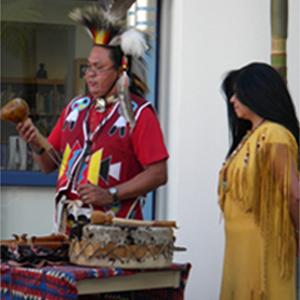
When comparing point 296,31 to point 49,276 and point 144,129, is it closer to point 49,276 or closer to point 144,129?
point 144,129

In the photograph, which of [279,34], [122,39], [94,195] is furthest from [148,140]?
[279,34]

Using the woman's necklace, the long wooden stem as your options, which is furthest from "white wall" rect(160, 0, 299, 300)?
the woman's necklace

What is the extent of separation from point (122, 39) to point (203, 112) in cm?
135

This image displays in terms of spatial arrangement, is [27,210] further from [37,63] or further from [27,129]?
[27,129]

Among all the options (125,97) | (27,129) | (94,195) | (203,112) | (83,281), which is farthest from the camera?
(203,112)

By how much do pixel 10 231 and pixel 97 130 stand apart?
6.99 feet

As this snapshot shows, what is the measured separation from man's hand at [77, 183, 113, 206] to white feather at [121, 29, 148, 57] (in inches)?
25.8

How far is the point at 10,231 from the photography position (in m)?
6.58

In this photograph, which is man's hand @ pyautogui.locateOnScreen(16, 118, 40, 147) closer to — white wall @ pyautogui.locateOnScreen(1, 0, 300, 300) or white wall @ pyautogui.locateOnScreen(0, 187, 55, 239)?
white wall @ pyautogui.locateOnScreen(1, 0, 300, 300)

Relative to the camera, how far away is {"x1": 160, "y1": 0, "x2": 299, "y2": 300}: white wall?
5945 mm

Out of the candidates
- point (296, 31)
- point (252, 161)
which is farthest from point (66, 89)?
point (252, 161)

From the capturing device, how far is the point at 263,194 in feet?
15.0

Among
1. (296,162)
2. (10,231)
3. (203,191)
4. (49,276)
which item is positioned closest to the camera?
(49,276)

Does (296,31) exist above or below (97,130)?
above
